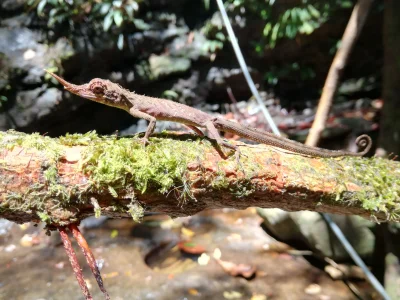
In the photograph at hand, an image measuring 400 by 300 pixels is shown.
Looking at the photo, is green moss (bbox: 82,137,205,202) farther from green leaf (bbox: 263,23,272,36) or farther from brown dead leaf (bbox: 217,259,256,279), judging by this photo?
green leaf (bbox: 263,23,272,36)

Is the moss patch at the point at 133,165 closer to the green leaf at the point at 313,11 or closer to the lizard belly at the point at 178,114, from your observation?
the lizard belly at the point at 178,114

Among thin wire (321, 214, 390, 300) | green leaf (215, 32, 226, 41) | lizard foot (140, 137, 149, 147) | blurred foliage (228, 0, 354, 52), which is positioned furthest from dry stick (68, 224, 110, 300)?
green leaf (215, 32, 226, 41)

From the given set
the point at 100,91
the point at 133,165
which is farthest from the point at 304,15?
the point at 133,165

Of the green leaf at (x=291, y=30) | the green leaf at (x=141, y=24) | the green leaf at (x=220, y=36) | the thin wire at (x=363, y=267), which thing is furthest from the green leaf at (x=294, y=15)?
the thin wire at (x=363, y=267)

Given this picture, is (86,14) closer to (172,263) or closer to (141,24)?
(141,24)

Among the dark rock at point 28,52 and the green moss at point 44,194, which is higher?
the green moss at point 44,194

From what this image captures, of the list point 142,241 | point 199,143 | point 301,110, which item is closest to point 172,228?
point 142,241

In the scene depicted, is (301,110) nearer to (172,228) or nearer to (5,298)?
(172,228)
